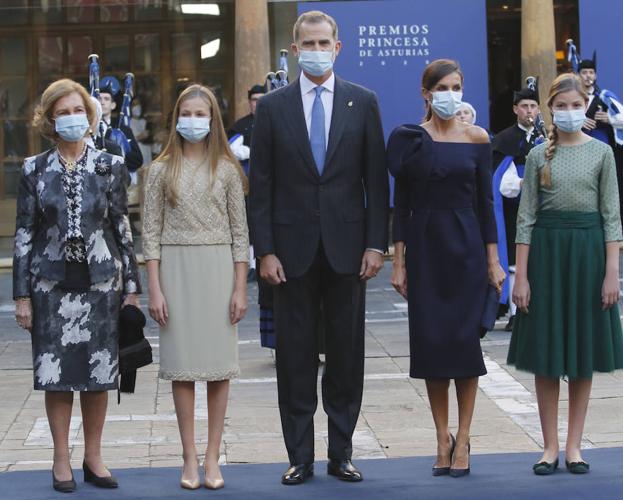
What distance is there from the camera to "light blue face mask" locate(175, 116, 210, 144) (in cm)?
657

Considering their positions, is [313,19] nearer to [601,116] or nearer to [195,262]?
[195,262]

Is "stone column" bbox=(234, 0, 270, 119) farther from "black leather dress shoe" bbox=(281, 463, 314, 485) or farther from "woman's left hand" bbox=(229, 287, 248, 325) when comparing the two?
"black leather dress shoe" bbox=(281, 463, 314, 485)

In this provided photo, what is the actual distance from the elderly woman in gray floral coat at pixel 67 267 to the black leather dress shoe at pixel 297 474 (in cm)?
78

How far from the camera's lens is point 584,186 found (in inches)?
265

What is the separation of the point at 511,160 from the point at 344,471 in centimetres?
521

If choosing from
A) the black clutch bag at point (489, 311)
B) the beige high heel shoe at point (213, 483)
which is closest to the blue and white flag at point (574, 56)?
the black clutch bag at point (489, 311)

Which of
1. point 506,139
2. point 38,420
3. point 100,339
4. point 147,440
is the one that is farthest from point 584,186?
point 506,139

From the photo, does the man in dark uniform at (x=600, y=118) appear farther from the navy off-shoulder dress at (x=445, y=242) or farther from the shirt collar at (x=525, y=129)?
the navy off-shoulder dress at (x=445, y=242)

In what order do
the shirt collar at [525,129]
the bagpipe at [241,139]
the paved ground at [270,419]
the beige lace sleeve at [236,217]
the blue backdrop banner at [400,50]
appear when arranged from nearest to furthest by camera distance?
the beige lace sleeve at [236,217] < the paved ground at [270,419] < the shirt collar at [525,129] < the bagpipe at [241,139] < the blue backdrop banner at [400,50]

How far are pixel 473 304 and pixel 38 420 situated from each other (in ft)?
10.3

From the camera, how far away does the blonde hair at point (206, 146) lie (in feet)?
21.6

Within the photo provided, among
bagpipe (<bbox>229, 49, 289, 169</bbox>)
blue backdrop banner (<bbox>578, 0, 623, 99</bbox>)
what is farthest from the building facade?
bagpipe (<bbox>229, 49, 289, 169</bbox>)

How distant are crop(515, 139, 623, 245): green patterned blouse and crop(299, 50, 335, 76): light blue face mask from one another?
3.59 feet

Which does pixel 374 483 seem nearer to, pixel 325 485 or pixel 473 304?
pixel 325 485
